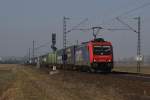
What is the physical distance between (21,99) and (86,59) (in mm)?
29565

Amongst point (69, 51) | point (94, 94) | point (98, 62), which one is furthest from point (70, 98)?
point (69, 51)

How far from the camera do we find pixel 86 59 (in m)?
49.1

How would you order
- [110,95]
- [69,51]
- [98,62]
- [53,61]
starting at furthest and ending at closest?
1. [53,61]
2. [69,51]
3. [98,62]
4. [110,95]

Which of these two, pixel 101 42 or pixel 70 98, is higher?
pixel 101 42

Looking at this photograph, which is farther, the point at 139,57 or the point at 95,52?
the point at 139,57

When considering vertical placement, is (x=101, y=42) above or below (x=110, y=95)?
above

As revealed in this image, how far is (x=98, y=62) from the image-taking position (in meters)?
46.3

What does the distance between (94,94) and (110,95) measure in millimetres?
1069

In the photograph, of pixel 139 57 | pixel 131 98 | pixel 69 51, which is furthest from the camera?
pixel 69 51

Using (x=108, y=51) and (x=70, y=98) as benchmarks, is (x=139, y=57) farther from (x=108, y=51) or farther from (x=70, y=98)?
(x=70, y=98)

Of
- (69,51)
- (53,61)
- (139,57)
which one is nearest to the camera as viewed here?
(139,57)

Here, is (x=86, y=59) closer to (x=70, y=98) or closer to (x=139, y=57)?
(x=139, y=57)

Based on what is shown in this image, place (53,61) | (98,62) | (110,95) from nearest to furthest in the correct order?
(110,95) < (98,62) < (53,61)

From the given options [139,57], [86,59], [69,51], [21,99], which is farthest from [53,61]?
[21,99]
